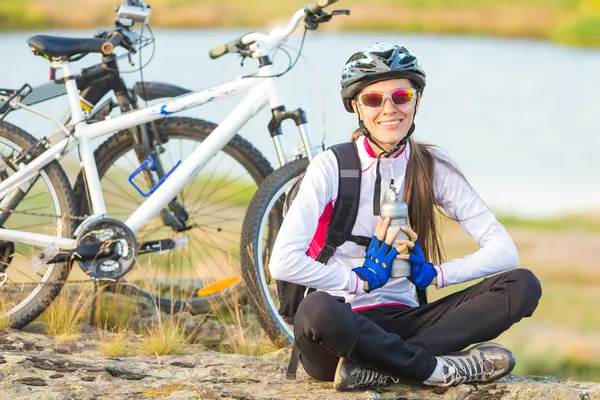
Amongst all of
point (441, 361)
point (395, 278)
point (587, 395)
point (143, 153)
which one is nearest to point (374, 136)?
point (395, 278)

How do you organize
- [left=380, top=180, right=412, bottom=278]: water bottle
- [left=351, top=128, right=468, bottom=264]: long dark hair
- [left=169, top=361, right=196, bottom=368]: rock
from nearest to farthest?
[left=380, top=180, right=412, bottom=278]: water bottle < [left=351, top=128, right=468, bottom=264]: long dark hair < [left=169, top=361, right=196, bottom=368]: rock

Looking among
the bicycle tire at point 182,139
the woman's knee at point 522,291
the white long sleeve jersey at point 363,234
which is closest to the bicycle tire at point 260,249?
the bicycle tire at point 182,139

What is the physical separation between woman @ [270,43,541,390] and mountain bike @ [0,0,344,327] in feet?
3.72

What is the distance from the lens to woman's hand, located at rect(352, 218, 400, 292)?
161 inches

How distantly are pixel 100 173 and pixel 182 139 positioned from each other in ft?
1.49

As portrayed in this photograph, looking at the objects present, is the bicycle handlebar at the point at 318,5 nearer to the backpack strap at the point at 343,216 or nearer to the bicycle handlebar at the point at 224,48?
the bicycle handlebar at the point at 224,48

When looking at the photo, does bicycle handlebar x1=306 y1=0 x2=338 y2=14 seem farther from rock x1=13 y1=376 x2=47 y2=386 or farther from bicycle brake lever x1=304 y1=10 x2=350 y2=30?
rock x1=13 y1=376 x2=47 y2=386

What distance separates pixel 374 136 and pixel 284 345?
4.75 ft

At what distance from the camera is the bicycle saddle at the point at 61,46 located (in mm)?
5473

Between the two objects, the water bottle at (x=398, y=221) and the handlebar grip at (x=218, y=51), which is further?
the handlebar grip at (x=218, y=51)

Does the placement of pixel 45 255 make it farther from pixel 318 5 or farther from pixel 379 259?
pixel 379 259

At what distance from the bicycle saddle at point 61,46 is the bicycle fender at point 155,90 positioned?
1.21ft

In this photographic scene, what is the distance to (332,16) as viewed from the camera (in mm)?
5484

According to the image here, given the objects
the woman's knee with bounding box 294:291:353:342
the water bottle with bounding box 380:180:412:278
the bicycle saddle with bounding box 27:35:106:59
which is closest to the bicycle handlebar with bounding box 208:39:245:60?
the bicycle saddle with bounding box 27:35:106:59
